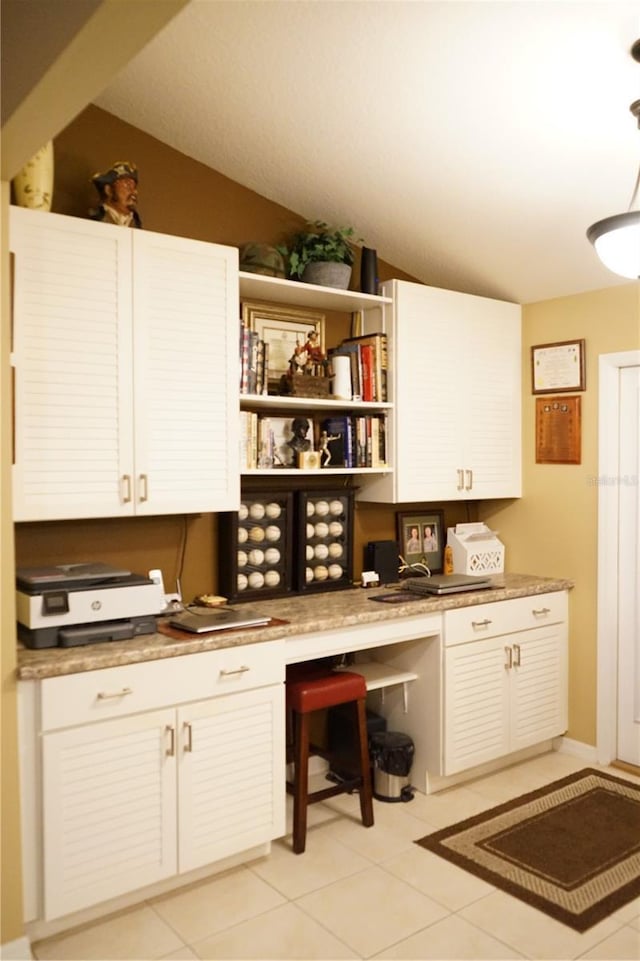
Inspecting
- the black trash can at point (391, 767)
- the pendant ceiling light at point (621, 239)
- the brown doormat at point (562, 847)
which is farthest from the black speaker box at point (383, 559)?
the pendant ceiling light at point (621, 239)

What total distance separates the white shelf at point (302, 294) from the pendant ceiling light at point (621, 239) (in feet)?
4.30

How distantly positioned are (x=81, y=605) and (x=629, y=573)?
8.61 ft

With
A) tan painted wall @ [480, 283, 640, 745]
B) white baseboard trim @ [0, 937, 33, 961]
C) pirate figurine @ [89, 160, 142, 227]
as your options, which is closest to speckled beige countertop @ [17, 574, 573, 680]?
tan painted wall @ [480, 283, 640, 745]

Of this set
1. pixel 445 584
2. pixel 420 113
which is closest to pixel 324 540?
pixel 445 584

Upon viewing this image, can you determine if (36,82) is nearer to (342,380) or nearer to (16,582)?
(16,582)

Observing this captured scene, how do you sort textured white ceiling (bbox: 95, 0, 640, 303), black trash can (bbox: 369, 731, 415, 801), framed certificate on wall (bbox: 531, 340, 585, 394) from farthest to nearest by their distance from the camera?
framed certificate on wall (bbox: 531, 340, 585, 394) < black trash can (bbox: 369, 731, 415, 801) < textured white ceiling (bbox: 95, 0, 640, 303)

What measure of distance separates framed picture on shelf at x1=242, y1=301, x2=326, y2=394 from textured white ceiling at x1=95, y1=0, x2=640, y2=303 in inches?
19.5

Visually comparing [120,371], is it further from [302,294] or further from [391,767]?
[391,767]

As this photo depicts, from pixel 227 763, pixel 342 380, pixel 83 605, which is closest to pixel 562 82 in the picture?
pixel 342 380

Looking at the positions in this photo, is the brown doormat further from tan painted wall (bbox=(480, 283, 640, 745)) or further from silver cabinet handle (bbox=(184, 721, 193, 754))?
silver cabinet handle (bbox=(184, 721, 193, 754))

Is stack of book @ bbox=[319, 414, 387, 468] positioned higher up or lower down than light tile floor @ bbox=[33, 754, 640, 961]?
higher up

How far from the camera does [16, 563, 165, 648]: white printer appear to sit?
7.80 ft

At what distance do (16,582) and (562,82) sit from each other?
2.40 m

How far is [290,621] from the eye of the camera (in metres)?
2.88
